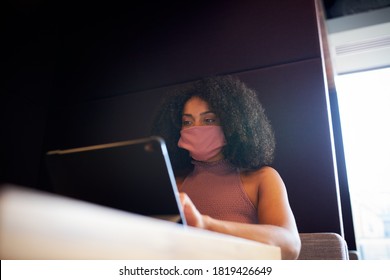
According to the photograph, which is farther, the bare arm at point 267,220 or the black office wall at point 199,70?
the black office wall at point 199,70

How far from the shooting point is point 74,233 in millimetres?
329

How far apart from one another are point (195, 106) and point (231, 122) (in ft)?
0.53

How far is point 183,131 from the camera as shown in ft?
4.19

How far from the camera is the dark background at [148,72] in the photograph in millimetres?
1246

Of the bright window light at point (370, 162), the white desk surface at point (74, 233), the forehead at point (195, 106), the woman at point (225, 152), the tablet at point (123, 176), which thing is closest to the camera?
the white desk surface at point (74, 233)

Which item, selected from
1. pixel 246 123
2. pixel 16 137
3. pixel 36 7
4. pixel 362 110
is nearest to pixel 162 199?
pixel 246 123

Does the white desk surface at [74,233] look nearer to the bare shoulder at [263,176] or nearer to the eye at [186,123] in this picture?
the bare shoulder at [263,176]

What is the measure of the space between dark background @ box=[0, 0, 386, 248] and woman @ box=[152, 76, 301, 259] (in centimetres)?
7

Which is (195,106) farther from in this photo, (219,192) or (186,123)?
(219,192)

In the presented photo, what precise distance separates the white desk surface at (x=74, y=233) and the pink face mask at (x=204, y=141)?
2.56 feet

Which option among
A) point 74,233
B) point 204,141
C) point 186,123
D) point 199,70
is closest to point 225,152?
point 204,141

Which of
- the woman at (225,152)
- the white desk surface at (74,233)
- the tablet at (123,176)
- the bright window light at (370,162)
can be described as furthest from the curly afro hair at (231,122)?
the white desk surface at (74,233)

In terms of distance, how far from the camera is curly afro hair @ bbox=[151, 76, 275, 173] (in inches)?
49.5

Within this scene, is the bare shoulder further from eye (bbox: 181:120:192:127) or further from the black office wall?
eye (bbox: 181:120:192:127)
